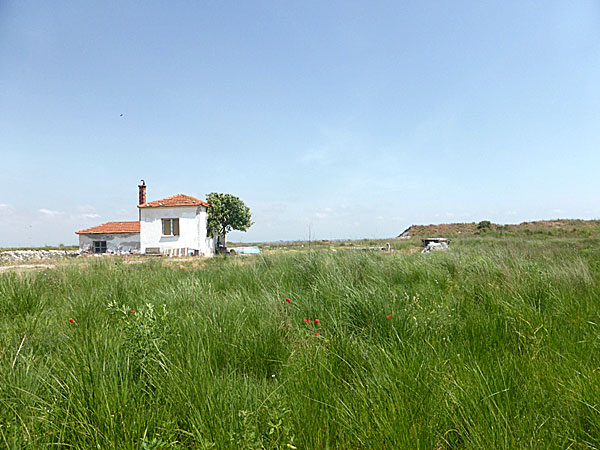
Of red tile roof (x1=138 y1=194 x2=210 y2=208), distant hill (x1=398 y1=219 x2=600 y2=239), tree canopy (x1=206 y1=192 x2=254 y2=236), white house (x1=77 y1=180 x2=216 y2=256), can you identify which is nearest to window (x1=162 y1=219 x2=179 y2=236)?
white house (x1=77 y1=180 x2=216 y2=256)

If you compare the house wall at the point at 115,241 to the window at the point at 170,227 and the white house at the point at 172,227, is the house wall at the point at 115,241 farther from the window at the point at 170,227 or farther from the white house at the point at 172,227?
the window at the point at 170,227

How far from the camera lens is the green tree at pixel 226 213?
1130 inches

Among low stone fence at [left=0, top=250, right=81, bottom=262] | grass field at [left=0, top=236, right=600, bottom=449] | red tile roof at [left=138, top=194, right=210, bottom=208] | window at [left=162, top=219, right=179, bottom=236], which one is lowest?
grass field at [left=0, top=236, right=600, bottom=449]

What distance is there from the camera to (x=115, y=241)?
22859 millimetres

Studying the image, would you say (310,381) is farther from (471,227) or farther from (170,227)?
(471,227)

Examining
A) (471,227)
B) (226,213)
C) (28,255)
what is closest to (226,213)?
(226,213)

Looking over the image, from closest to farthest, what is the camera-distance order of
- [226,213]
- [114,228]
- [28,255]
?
[28,255], [114,228], [226,213]

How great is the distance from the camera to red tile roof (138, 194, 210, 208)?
19719 mm

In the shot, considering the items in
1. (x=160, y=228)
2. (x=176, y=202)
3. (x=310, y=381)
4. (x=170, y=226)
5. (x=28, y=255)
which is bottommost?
(x=310, y=381)

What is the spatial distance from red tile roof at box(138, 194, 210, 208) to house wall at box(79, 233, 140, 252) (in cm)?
396

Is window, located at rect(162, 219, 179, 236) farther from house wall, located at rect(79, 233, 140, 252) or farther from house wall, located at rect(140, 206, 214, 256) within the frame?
house wall, located at rect(79, 233, 140, 252)

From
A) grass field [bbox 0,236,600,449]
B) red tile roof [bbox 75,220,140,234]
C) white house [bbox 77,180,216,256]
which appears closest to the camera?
grass field [bbox 0,236,600,449]

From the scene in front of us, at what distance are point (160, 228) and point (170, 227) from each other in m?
0.62

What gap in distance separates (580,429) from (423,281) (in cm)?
335
